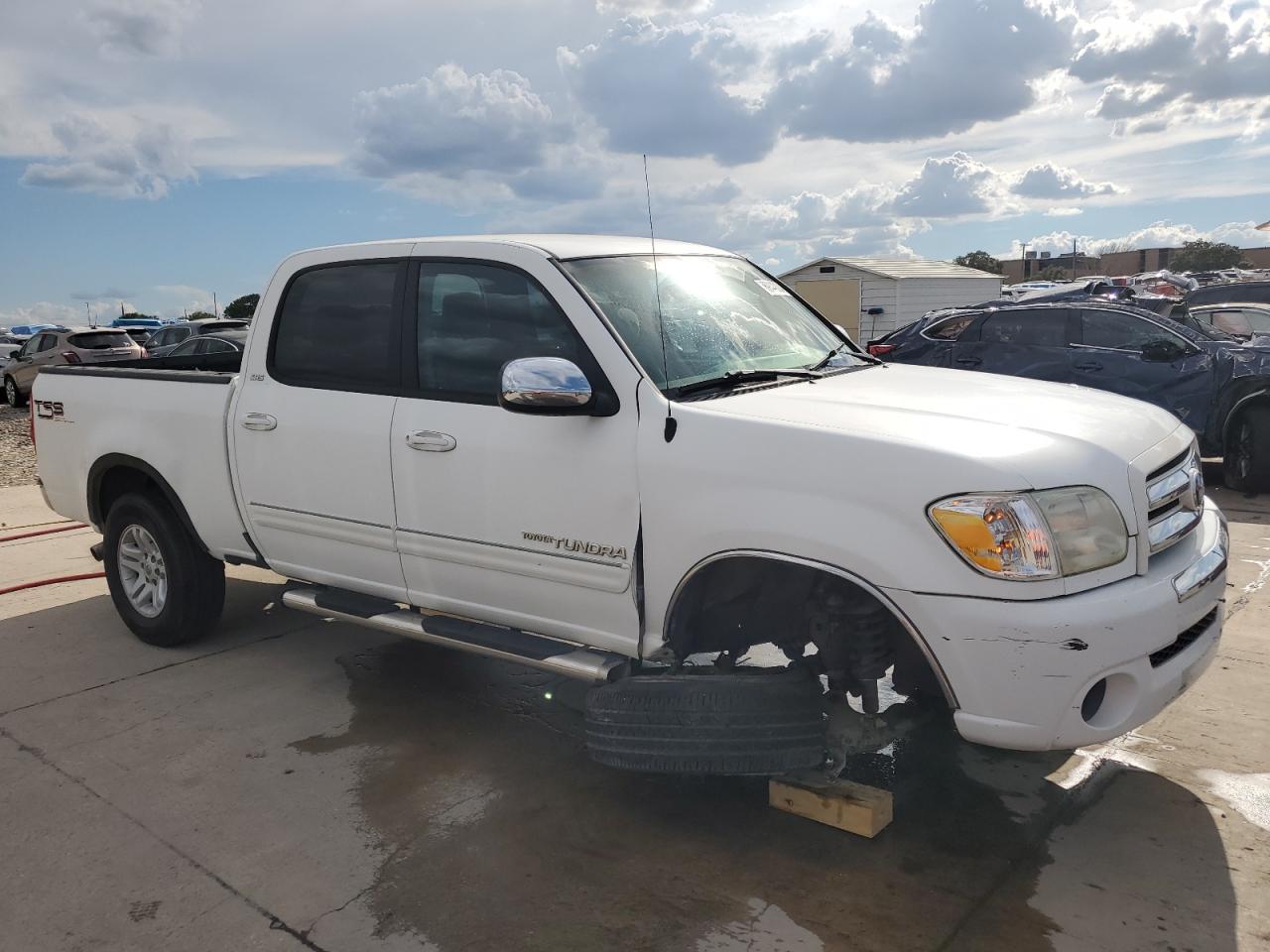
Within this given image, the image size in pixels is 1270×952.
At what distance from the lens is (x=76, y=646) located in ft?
18.3

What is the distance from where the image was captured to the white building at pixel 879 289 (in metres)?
29.6

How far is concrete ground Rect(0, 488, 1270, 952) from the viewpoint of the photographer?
294 centimetres

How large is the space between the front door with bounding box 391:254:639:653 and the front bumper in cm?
104

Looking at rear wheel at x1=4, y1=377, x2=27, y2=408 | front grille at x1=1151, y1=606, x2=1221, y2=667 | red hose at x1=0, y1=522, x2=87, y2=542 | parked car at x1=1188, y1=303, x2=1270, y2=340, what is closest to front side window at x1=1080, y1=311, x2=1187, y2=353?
parked car at x1=1188, y1=303, x2=1270, y2=340

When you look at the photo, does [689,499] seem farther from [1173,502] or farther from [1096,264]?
[1096,264]

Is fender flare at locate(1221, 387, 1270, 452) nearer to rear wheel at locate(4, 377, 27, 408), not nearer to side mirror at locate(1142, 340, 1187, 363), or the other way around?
side mirror at locate(1142, 340, 1187, 363)

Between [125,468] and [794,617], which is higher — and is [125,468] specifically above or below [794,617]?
above

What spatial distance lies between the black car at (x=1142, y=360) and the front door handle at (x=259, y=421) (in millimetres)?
7175

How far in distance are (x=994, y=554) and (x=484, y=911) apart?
180 cm

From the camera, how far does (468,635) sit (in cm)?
384

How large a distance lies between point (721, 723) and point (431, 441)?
58.9 inches

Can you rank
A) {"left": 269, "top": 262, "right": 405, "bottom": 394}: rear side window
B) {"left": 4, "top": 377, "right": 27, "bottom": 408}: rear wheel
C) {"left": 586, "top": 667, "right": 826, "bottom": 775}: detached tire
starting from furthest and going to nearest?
{"left": 4, "top": 377, "right": 27, "bottom": 408}: rear wheel, {"left": 269, "top": 262, "right": 405, "bottom": 394}: rear side window, {"left": 586, "top": 667, "right": 826, "bottom": 775}: detached tire

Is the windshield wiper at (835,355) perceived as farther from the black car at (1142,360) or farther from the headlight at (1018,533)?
the black car at (1142,360)

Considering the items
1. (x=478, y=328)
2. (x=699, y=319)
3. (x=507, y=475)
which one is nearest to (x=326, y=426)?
(x=478, y=328)
